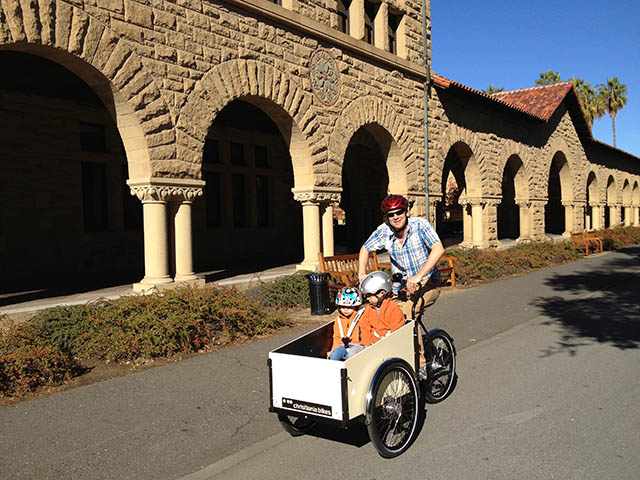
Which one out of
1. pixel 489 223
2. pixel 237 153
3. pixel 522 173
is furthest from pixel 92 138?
pixel 522 173

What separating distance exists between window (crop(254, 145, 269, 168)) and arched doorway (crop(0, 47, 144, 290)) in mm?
5343

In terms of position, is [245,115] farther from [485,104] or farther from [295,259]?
[485,104]

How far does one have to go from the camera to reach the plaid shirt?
Answer: 4844 mm

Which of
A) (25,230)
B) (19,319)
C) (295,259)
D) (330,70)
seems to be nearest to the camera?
(19,319)

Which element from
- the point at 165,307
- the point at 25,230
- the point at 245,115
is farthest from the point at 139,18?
the point at 245,115

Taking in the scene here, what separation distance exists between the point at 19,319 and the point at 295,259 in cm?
1036

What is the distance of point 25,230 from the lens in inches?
454

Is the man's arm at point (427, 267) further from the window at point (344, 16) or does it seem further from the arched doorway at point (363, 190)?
the arched doorway at point (363, 190)

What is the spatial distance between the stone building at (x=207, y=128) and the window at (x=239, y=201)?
2.0 inches

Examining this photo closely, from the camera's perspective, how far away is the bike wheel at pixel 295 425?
4.27 metres

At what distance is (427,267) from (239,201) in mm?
13572

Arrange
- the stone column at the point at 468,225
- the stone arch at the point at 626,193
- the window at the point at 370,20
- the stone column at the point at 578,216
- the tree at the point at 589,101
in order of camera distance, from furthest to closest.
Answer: the tree at the point at 589,101 < the stone arch at the point at 626,193 < the stone column at the point at 578,216 < the stone column at the point at 468,225 < the window at the point at 370,20

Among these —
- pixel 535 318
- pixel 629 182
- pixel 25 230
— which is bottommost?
pixel 535 318

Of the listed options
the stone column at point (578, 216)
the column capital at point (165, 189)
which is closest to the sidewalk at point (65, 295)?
the column capital at point (165, 189)
